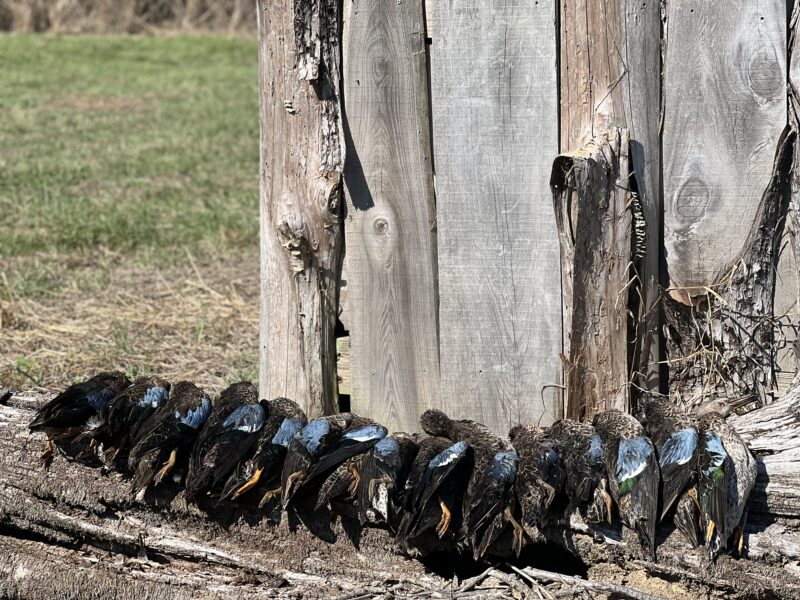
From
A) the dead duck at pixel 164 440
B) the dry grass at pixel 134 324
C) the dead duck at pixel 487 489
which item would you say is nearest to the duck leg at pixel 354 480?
the dead duck at pixel 487 489

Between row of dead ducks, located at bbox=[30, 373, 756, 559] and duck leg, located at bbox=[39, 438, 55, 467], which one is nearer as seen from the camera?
row of dead ducks, located at bbox=[30, 373, 756, 559]

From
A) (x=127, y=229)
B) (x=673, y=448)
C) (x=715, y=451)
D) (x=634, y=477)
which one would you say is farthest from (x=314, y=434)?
(x=127, y=229)

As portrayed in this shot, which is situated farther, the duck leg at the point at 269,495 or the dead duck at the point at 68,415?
the dead duck at the point at 68,415

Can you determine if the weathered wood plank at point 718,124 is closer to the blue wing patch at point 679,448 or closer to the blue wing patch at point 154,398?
the blue wing patch at point 679,448

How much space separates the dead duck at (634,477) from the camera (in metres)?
3.07

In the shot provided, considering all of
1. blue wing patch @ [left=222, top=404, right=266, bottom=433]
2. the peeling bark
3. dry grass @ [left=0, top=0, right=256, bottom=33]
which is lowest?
blue wing patch @ [left=222, top=404, right=266, bottom=433]

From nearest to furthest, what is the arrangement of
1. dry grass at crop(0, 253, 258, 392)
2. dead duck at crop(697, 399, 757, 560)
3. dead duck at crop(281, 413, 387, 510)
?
dead duck at crop(697, 399, 757, 560) < dead duck at crop(281, 413, 387, 510) < dry grass at crop(0, 253, 258, 392)

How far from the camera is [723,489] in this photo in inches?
120

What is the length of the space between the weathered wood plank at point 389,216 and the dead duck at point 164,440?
698 mm

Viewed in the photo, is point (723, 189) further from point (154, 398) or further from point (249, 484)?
point (154, 398)

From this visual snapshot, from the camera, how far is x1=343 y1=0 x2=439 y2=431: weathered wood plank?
3400mm

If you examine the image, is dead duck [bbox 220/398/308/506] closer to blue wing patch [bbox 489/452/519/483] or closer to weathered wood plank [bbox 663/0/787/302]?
blue wing patch [bbox 489/452/519/483]

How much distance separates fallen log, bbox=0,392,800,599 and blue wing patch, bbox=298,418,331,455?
269mm

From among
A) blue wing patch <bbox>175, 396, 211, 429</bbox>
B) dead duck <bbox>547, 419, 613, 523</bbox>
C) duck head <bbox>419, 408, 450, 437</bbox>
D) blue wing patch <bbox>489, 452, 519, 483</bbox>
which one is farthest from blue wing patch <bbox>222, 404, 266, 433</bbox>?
dead duck <bbox>547, 419, 613, 523</bbox>
